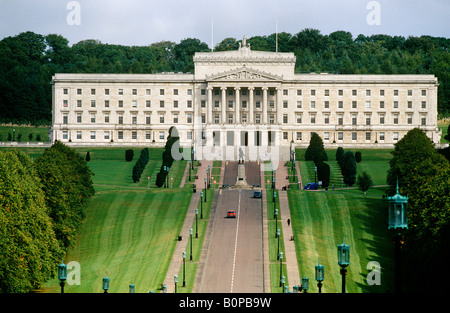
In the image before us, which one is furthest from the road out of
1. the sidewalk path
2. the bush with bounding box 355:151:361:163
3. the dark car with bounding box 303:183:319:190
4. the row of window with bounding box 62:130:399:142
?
the row of window with bounding box 62:130:399:142

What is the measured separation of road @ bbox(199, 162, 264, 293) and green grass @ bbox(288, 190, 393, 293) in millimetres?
4224

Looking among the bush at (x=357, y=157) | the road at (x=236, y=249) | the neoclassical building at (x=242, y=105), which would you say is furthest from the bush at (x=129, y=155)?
the bush at (x=357, y=157)

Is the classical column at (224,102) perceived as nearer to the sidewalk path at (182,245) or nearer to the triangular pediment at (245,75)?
the triangular pediment at (245,75)

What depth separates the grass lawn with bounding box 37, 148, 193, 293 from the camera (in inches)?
3009

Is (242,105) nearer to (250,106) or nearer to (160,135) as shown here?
(250,106)

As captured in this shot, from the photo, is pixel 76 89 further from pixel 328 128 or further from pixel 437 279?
pixel 437 279

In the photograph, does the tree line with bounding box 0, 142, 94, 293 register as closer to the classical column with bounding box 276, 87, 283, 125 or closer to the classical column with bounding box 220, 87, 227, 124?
the classical column with bounding box 220, 87, 227, 124

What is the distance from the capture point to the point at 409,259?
8025cm

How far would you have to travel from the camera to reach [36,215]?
7556 cm

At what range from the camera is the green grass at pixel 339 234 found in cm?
7725

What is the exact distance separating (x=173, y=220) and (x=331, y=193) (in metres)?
23.8

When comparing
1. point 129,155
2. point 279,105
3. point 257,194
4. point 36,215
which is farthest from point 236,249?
point 279,105

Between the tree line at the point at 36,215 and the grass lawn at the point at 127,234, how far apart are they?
7.19 ft

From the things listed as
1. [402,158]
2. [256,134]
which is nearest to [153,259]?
[402,158]
